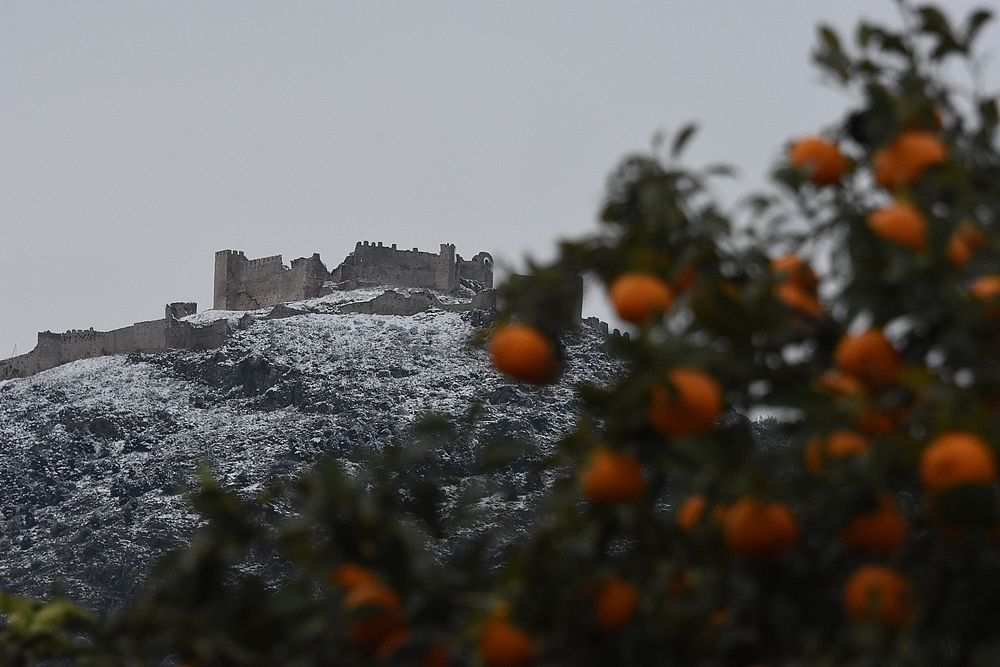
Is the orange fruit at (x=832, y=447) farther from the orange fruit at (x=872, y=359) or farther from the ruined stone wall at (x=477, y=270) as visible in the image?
the ruined stone wall at (x=477, y=270)

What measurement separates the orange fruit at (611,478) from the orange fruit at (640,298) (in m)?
0.19

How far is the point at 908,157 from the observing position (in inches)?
81.5

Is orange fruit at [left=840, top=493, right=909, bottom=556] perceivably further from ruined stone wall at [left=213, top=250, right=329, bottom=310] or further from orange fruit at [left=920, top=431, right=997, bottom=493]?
ruined stone wall at [left=213, top=250, right=329, bottom=310]

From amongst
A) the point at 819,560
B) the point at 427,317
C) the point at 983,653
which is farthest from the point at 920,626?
the point at 427,317

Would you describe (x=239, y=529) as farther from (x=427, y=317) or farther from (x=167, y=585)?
(x=427, y=317)

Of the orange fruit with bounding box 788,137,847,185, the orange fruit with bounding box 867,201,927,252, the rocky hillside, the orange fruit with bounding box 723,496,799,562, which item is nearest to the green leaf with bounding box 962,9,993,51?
the orange fruit with bounding box 788,137,847,185

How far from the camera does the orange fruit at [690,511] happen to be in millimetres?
1887

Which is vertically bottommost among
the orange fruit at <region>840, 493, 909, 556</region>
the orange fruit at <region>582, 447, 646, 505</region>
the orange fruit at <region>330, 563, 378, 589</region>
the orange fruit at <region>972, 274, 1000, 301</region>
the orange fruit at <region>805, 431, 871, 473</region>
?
the orange fruit at <region>330, 563, 378, 589</region>

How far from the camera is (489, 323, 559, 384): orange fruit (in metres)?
2.09

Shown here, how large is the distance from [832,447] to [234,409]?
59.3m

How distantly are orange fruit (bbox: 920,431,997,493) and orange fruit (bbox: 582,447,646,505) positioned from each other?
0.40 m

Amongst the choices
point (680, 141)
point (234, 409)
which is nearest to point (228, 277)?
point (234, 409)

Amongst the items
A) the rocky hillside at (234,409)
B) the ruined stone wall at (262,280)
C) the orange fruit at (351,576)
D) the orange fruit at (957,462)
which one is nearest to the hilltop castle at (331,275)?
the ruined stone wall at (262,280)

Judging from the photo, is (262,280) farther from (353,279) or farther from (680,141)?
(680,141)
